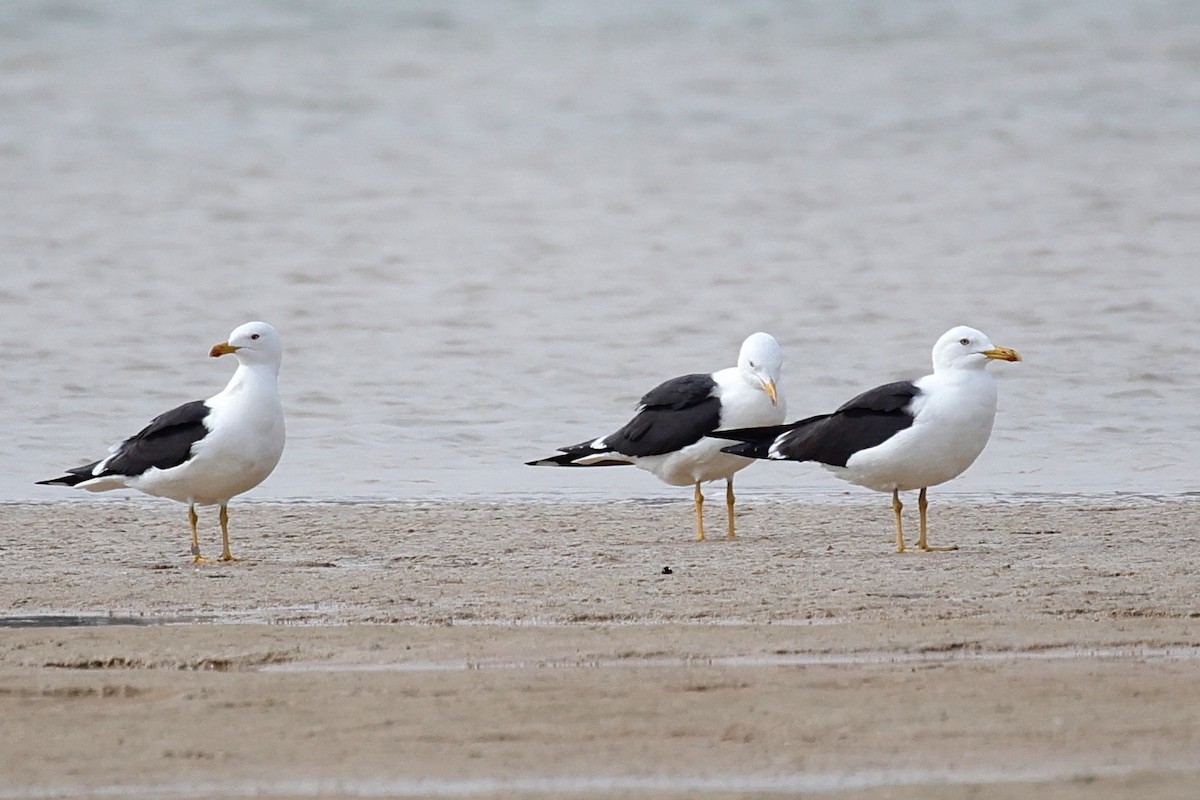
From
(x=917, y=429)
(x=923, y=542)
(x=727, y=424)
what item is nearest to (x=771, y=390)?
(x=727, y=424)

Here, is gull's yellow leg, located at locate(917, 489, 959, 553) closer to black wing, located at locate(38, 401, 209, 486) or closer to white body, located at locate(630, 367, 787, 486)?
white body, located at locate(630, 367, 787, 486)

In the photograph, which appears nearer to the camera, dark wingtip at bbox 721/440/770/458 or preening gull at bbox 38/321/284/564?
→ preening gull at bbox 38/321/284/564

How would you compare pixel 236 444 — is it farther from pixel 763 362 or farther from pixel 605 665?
pixel 605 665

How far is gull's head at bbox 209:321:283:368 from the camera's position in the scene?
829 cm

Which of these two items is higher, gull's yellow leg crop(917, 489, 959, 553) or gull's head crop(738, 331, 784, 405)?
gull's head crop(738, 331, 784, 405)

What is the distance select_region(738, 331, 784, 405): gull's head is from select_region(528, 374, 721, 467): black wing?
22 centimetres

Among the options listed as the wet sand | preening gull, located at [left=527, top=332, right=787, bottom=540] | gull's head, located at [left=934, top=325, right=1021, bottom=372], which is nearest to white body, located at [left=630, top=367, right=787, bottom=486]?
preening gull, located at [left=527, top=332, right=787, bottom=540]

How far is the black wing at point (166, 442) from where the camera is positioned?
807 centimetres

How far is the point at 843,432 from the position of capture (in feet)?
27.2

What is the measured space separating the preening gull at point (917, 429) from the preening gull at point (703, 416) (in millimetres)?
451

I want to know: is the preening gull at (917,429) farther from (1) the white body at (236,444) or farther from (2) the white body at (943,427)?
(1) the white body at (236,444)

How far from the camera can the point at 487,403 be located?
41.5ft

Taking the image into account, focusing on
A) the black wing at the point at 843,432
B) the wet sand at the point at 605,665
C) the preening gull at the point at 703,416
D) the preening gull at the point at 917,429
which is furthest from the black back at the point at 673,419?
the wet sand at the point at 605,665

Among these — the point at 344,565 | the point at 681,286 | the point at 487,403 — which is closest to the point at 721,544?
the point at 344,565
